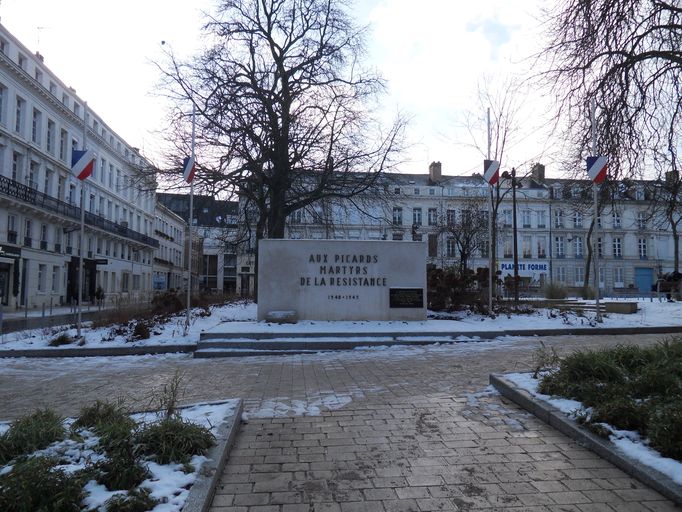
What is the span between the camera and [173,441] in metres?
4.00

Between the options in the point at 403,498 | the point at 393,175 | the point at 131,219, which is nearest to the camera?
the point at 403,498

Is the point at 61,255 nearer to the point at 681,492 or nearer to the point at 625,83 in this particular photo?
the point at 625,83

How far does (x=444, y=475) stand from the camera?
3.95 m

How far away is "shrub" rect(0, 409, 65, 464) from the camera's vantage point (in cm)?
384

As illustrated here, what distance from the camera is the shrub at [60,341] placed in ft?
38.4

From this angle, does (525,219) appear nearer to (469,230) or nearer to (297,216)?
(469,230)

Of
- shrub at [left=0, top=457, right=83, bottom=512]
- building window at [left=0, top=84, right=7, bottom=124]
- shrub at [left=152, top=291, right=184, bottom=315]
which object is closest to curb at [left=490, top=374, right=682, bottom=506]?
shrub at [left=0, top=457, right=83, bottom=512]

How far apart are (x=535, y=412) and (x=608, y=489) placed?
6.10 feet

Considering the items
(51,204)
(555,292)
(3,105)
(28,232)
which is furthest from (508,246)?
(3,105)

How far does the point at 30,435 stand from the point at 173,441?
1158 mm

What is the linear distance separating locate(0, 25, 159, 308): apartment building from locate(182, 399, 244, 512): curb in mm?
16778

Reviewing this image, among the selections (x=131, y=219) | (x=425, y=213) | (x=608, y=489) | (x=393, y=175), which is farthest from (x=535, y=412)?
(x=425, y=213)

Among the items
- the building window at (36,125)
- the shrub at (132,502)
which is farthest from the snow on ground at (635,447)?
the building window at (36,125)

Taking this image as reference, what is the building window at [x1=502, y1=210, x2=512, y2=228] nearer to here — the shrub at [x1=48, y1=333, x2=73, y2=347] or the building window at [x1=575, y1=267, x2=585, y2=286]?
the building window at [x1=575, y1=267, x2=585, y2=286]
